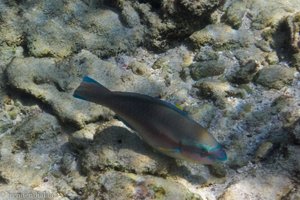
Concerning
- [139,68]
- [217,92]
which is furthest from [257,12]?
[139,68]

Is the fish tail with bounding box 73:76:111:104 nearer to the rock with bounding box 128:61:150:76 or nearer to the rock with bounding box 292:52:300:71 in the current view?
the rock with bounding box 128:61:150:76

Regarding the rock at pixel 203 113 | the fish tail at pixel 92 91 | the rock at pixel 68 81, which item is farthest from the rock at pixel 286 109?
the fish tail at pixel 92 91

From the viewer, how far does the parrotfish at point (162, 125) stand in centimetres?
262

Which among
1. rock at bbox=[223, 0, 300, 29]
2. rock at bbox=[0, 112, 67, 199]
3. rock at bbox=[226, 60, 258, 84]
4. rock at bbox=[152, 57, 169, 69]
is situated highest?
rock at bbox=[223, 0, 300, 29]

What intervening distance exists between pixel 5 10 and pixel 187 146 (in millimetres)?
2539

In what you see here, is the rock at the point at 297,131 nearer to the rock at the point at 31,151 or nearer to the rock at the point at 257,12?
the rock at the point at 257,12

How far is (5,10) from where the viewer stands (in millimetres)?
3938

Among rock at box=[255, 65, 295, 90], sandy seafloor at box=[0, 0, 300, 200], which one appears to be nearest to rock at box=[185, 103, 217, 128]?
sandy seafloor at box=[0, 0, 300, 200]

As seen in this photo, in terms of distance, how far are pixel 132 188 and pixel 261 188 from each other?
1.05 meters

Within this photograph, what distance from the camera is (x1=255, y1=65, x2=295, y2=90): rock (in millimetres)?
3742

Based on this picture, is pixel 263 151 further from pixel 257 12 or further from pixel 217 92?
→ pixel 257 12

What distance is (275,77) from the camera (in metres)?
3.76

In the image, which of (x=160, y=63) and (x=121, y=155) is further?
(x=160, y=63)

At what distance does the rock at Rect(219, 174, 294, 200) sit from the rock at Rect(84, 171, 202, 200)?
39 cm
